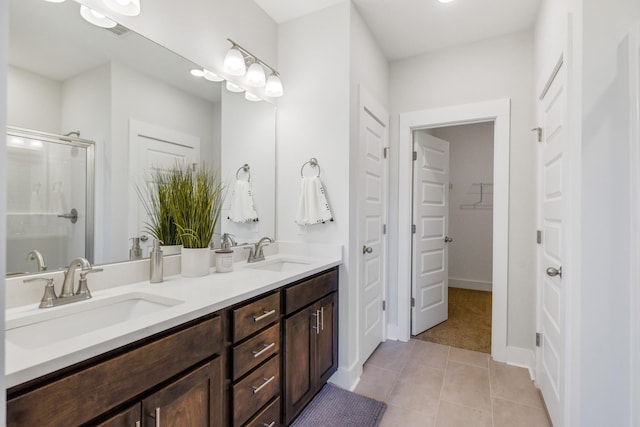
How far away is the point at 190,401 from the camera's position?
3.36 feet

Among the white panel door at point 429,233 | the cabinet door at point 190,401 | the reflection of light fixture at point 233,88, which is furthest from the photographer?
the white panel door at point 429,233

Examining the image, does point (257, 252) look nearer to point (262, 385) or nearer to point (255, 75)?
point (262, 385)

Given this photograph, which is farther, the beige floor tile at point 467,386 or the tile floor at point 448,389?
the beige floor tile at point 467,386

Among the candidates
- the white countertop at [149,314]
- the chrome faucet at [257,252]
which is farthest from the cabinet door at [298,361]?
the chrome faucet at [257,252]

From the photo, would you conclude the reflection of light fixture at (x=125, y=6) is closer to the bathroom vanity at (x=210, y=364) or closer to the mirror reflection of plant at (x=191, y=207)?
the mirror reflection of plant at (x=191, y=207)

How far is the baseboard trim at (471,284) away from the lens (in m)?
4.47

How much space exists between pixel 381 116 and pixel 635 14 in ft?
5.33

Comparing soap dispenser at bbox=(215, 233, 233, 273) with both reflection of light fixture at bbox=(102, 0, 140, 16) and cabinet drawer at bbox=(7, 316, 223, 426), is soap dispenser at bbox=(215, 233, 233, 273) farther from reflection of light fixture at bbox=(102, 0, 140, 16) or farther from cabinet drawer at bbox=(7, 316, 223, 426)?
reflection of light fixture at bbox=(102, 0, 140, 16)

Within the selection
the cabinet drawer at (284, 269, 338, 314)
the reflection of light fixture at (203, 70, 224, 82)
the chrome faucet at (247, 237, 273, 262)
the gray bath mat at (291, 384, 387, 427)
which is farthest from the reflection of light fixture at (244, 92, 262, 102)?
the gray bath mat at (291, 384, 387, 427)

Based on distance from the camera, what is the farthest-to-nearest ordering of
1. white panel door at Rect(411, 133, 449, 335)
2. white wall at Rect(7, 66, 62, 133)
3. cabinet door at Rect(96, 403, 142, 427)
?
white panel door at Rect(411, 133, 449, 335) < white wall at Rect(7, 66, 62, 133) < cabinet door at Rect(96, 403, 142, 427)

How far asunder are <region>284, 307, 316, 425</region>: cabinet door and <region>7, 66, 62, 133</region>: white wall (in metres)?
1.30

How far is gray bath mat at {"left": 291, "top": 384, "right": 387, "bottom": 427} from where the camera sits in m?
1.69

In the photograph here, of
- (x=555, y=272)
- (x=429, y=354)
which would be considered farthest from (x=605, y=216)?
(x=429, y=354)

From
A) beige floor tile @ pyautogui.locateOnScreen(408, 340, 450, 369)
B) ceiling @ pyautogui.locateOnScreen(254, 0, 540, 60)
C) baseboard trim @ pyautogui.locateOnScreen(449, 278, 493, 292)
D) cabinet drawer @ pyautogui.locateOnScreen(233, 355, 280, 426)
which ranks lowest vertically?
beige floor tile @ pyautogui.locateOnScreen(408, 340, 450, 369)
